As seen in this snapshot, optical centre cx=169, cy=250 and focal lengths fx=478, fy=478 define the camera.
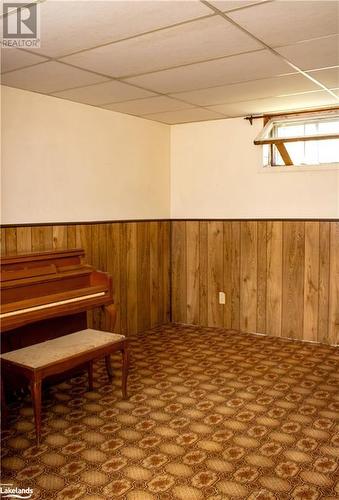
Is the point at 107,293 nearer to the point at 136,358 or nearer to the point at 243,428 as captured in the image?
the point at 136,358

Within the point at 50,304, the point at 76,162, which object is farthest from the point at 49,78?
the point at 50,304

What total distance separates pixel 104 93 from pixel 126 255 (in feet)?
5.31

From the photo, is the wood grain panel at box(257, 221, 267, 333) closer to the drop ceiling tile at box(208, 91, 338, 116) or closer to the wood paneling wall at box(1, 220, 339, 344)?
the wood paneling wall at box(1, 220, 339, 344)

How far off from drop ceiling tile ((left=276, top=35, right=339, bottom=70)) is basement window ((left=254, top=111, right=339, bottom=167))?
1.32 metres

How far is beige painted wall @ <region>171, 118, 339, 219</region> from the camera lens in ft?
15.0

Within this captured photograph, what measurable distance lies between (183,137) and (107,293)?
2.55 meters

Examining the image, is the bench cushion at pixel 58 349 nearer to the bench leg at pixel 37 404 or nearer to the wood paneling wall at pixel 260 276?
the bench leg at pixel 37 404

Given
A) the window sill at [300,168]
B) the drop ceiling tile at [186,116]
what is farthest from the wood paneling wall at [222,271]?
the drop ceiling tile at [186,116]

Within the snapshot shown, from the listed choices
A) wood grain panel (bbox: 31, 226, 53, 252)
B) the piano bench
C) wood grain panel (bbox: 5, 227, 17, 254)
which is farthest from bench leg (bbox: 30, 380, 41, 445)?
wood grain panel (bbox: 31, 226, 53, 252)

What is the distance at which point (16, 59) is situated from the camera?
2.95 metres

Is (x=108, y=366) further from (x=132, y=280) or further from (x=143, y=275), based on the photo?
(x=143, y=275)

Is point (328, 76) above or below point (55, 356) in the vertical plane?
above

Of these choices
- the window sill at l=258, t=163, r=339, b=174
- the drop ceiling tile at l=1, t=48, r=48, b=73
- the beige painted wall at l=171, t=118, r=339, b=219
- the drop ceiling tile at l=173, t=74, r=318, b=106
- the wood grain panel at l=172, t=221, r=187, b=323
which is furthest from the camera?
the wood grain panel at l=172, t=221, r=187, b=323

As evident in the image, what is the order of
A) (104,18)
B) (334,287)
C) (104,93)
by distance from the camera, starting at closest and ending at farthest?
(104,18) < (104,93) < (334,287)
